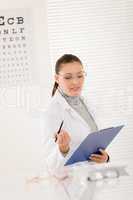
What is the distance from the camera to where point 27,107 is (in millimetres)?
2301

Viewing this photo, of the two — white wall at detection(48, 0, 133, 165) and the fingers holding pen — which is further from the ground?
white wall at detection(48, 0, 133, 165)

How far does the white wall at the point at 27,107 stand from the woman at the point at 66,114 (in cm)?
12

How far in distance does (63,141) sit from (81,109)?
9.6 inches

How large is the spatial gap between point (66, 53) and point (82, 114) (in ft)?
1.42

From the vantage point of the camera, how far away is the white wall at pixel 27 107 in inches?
89.4

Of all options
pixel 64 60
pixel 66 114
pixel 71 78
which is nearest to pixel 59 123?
pixel 66 114

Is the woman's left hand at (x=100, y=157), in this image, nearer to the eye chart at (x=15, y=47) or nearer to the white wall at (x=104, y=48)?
the white wall at (x=104, y=48)

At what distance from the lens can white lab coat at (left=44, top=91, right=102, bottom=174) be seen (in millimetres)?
1996

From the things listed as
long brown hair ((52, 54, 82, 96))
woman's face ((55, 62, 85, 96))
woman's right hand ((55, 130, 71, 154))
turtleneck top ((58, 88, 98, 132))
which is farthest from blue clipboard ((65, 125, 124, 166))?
long brown hair ((52, 54, 82, 96))

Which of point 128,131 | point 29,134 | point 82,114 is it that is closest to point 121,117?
point 128,131

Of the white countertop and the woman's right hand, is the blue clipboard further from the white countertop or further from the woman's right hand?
the woman's right hand

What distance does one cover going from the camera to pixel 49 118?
2.12 metres

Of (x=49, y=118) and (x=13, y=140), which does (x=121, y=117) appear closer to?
(x=49, y=118)

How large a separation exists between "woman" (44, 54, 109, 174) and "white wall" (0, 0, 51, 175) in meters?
0.12
